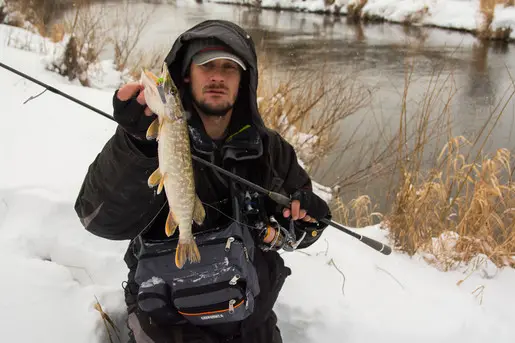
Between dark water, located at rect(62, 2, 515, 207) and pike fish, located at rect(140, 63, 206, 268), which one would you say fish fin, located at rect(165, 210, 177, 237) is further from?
dark water, located at rect(62, 2, 515, 207)

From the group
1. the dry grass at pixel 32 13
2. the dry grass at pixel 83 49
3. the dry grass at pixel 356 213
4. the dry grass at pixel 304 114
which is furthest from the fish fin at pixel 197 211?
the dry grass at pixel 32 13

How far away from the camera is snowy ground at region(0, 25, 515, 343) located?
2.01 meters

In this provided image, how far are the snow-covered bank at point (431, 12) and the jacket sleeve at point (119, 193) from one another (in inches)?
574

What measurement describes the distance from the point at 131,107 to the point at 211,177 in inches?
22.4

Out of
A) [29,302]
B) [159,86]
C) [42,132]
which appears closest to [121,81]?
[42,132]

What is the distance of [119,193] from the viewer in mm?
1674

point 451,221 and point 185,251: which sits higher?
point 185,251

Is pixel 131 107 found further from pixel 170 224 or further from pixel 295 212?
pixel 295 212

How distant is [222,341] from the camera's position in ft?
6.41

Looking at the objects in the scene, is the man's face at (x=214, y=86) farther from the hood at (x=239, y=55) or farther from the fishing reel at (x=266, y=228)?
the fishing reel at (x=266, y=228)

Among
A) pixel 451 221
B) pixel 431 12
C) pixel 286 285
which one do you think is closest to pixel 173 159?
pixel 286 285

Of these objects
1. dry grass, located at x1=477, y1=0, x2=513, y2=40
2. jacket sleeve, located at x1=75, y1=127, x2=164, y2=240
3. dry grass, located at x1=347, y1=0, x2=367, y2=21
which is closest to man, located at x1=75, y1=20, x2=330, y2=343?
jacket sleeve, located at x1=75, y1=127, x2=164, y2=240

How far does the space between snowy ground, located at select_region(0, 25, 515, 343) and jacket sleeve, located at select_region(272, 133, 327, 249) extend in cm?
57

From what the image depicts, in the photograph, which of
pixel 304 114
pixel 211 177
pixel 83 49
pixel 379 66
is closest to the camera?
pixel 211 177
